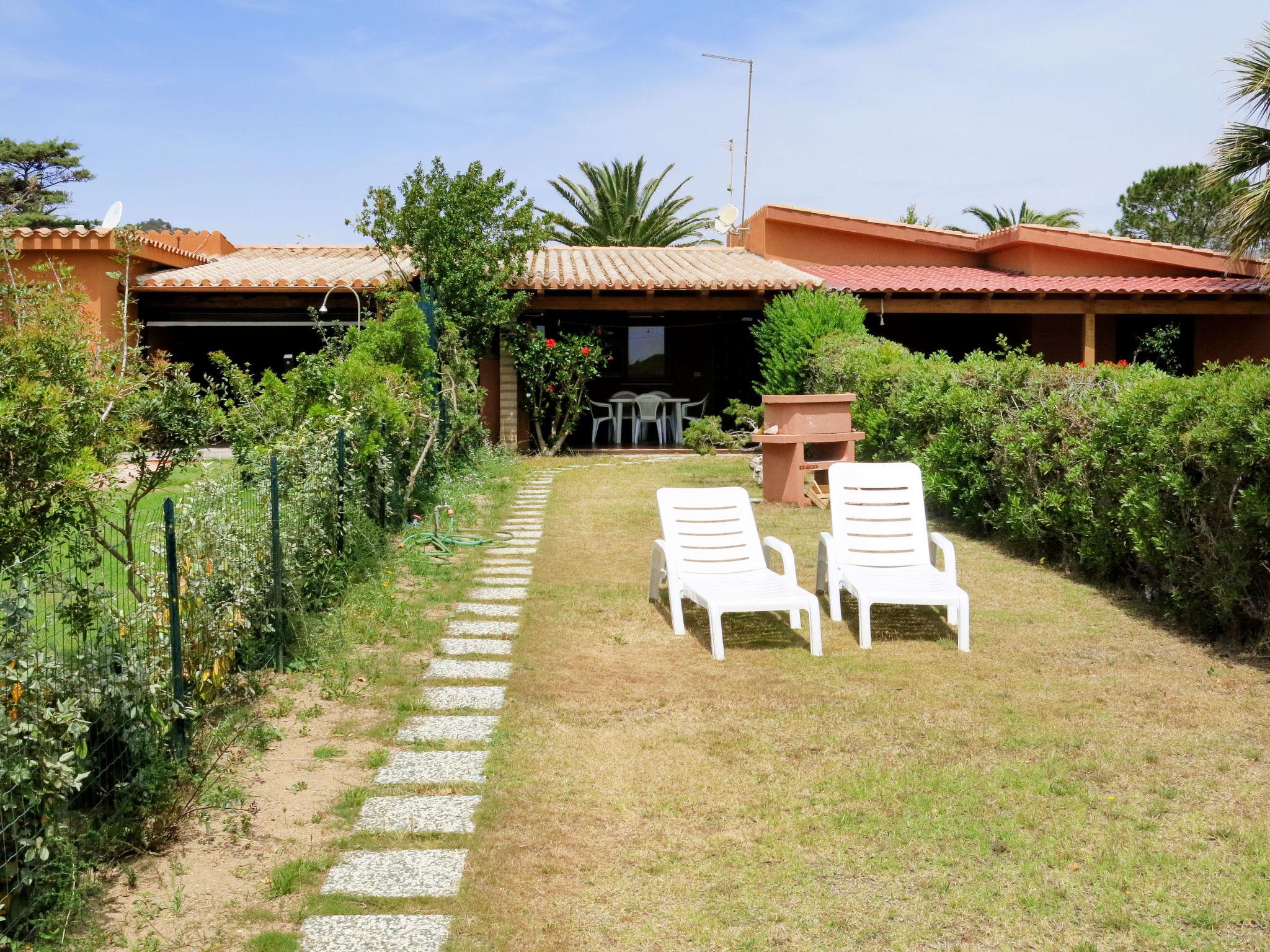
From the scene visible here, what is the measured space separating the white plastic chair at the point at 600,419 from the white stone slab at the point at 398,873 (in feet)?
47.4

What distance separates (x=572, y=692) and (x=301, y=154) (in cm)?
2050

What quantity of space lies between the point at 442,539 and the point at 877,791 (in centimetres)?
571

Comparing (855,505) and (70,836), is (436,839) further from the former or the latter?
(855,505)

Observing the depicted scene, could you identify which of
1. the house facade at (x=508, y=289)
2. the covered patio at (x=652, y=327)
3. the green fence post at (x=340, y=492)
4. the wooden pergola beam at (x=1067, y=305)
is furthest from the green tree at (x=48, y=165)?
the green fence post at (x=340, y=492)

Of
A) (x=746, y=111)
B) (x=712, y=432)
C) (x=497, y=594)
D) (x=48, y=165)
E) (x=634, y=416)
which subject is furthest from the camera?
(x=48, y=165)

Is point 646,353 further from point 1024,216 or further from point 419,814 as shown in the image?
point 1024,216

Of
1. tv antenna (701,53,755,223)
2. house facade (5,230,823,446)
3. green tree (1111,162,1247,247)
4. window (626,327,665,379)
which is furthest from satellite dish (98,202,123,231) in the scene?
green tree (1111,162,1247,247)

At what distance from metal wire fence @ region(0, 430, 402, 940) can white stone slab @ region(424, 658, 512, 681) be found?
78 centimetres

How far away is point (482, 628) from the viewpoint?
693 cm

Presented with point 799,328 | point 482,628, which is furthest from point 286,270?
point 482,628

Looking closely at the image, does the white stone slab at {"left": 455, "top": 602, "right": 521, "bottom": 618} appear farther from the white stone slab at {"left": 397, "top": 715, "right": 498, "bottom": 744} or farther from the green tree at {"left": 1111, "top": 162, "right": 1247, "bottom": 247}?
the green tree at {"left": 1111, "top": 162, "right": 1247, "bottom": 247}

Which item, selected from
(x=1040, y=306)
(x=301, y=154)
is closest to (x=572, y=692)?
(x=1040, y=306)

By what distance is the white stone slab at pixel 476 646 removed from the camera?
639 cm

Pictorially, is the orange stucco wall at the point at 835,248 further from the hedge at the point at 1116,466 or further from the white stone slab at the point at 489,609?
the white stone slab at the point at 489,609
